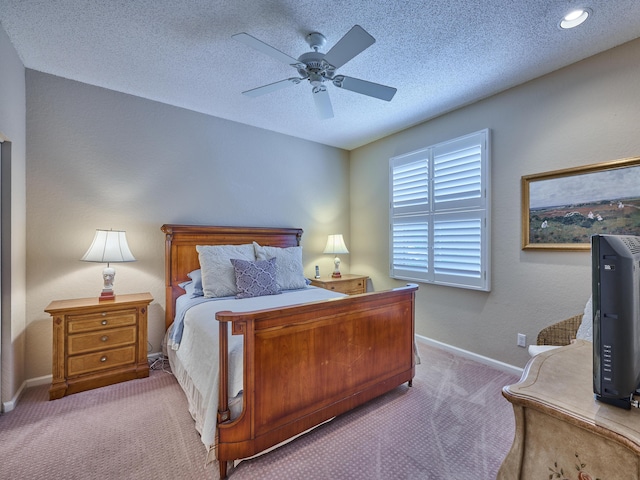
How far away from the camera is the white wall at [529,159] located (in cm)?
225

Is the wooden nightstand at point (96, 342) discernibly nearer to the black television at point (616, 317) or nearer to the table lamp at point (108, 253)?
the table lamp at point (108, 253)

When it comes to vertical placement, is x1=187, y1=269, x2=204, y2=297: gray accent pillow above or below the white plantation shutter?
below

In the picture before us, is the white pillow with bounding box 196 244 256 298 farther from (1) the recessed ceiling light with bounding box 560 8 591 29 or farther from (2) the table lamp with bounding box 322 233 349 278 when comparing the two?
(1) the recessed ceiling light with bounding box 560 8 591 29

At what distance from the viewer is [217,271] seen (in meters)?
2.85

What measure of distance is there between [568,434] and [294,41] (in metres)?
2.60

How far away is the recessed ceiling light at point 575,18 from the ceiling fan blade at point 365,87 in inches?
45.5

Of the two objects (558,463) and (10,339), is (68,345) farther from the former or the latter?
(558,463)

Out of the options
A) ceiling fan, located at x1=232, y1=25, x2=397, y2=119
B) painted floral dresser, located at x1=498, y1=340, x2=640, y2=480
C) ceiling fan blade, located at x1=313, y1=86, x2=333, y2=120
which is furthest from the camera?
ceiling fan blade, located at x1=313, y1=86, x2=333, y2=120

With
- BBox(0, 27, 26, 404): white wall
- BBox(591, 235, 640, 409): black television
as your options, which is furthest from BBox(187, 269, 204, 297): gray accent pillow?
Result: BBox(591, 235, 640, 409): black television

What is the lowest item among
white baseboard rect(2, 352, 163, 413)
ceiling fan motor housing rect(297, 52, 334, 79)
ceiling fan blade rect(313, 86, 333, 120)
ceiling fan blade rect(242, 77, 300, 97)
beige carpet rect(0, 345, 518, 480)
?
beige carpet rect(0, 345, 518, 480)

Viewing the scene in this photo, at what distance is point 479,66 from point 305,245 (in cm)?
287

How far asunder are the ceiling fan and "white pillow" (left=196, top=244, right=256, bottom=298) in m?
1.55

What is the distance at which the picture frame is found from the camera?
2156mm

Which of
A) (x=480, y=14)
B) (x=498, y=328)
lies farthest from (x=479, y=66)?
(x=498, y=328)
